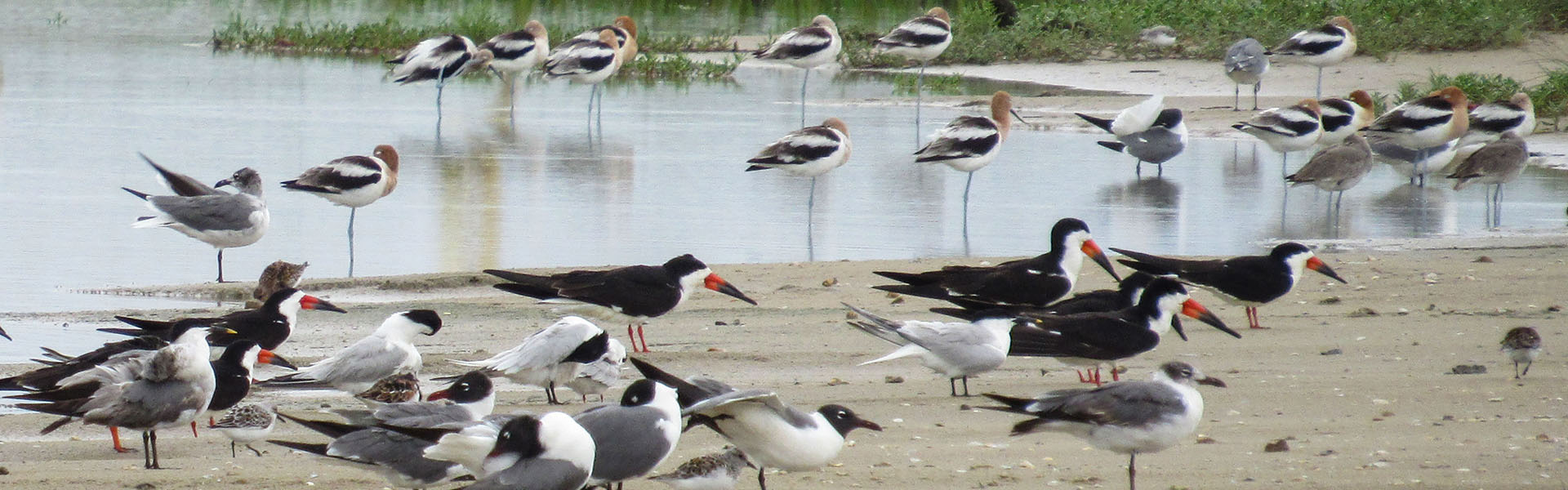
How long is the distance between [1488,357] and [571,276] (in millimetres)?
4231

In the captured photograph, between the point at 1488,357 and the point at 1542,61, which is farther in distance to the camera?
the point at 1542,61

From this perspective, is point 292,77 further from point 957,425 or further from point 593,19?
point 957,425

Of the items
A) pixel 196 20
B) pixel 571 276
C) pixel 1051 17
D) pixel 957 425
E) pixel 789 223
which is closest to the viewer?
pixel 957 425

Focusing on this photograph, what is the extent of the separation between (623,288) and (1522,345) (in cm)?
394

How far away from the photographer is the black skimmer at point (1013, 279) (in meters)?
8.34

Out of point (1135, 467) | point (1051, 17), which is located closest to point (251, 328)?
point (1135, 467)

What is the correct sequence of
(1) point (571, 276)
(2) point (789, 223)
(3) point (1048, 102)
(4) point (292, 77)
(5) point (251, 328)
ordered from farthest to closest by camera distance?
(4) point (292, 77), (3) point (1048, 102), (2) point (789, 223), (1) point (571, 276), (5) point (251, 328)

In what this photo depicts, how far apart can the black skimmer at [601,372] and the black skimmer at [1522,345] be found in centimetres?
365

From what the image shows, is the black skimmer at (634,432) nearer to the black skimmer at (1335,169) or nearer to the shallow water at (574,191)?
the shallow water at (574,191)

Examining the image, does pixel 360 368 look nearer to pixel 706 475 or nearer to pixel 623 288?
pixel 623 288

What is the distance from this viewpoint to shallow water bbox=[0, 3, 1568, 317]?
11.2 m

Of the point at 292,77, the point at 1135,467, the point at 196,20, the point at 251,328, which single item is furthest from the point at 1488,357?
the point at 196,20

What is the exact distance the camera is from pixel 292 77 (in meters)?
23.9

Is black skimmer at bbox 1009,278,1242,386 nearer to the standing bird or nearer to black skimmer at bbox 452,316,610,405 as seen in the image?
black skimmer at bbox 452,316,610,405
